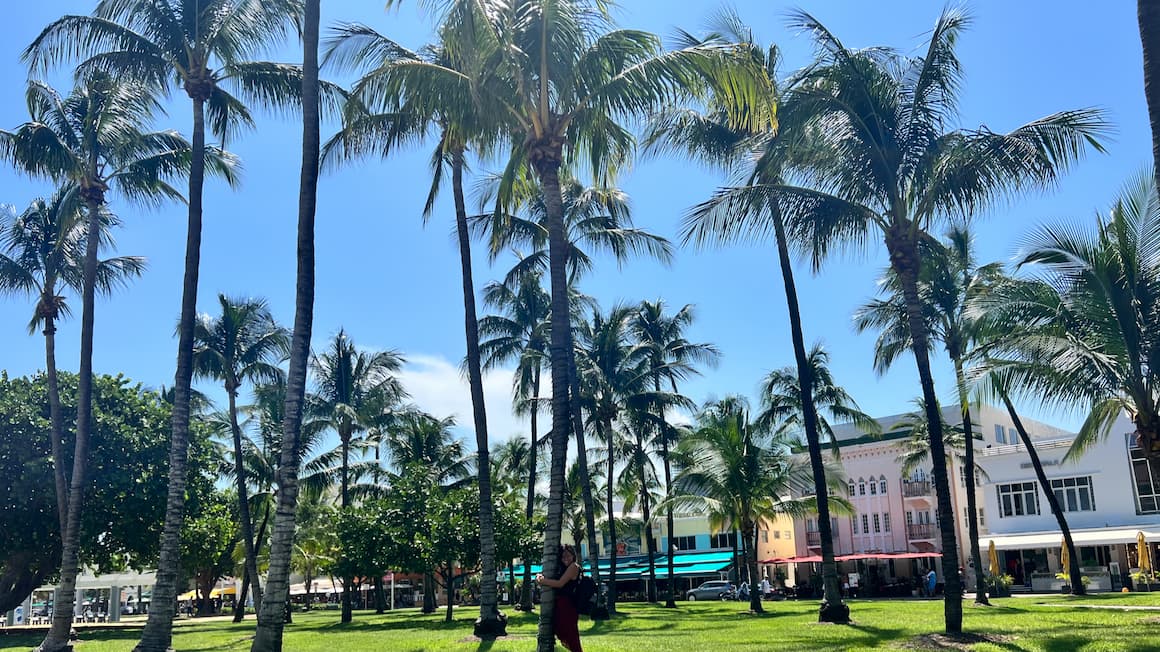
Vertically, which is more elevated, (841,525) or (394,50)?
(394,50)

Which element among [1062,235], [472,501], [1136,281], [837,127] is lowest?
[472,501]

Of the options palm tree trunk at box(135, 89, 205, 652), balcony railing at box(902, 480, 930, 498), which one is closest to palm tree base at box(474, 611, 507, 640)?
palm tree trunk at box(135, 89, 205, 652)

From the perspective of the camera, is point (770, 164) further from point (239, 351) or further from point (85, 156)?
point (239, 351)

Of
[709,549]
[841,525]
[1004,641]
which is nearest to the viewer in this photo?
[1004,641]

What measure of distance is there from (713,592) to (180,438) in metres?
38.9

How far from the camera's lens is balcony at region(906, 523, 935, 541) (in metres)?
50.8

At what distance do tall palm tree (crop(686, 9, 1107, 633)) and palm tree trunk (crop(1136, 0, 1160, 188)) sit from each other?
639 cm

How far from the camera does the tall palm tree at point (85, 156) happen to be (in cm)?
1869

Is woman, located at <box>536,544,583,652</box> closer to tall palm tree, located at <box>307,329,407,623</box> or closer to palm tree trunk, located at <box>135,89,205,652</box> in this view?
palm tree trunk, located at <box>135,89,205,652</box>

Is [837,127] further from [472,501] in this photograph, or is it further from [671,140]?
[472,501]

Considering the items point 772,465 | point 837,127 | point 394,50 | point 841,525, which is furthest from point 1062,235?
point 841,525

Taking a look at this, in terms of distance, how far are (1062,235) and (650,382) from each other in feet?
66.0

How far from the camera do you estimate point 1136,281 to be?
648 inches

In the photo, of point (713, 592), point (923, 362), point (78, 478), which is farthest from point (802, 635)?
point (713, 592)
